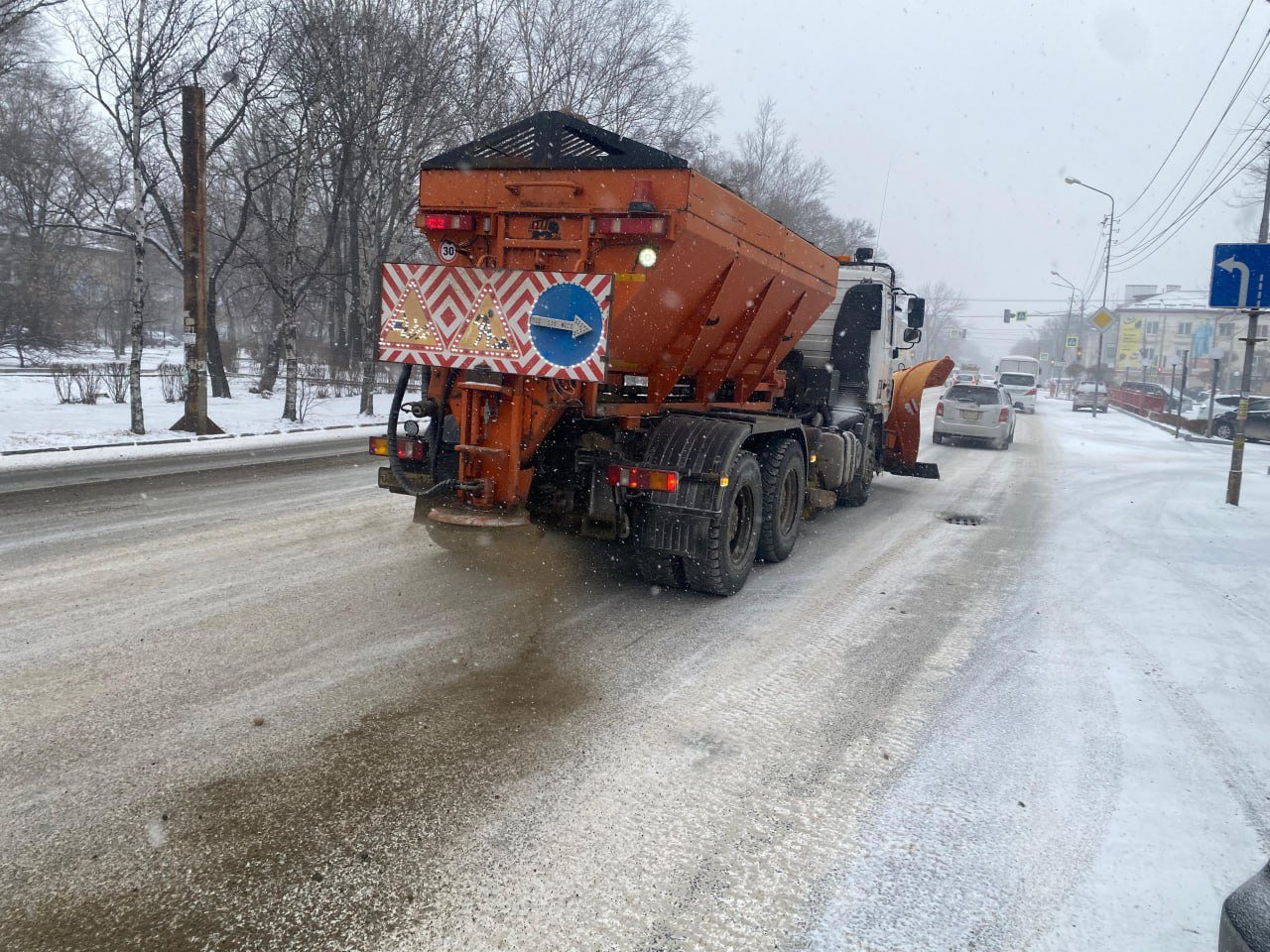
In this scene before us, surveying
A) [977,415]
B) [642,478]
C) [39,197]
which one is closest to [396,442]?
[642,478]

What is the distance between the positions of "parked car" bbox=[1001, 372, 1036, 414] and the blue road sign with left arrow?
25.1 meters

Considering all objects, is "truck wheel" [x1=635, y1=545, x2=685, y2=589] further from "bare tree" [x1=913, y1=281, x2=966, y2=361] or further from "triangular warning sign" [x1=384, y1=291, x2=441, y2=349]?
"bare tree" [x1=913, y1=281, x2=966, y2=361]

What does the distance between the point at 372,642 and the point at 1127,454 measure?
1862 cm

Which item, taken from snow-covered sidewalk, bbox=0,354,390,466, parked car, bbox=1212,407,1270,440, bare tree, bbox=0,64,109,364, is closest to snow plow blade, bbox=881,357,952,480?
snow-covered sidewalk, bbox=0,354,390,466

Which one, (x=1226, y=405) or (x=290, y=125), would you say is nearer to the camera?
(x=290, y=125)

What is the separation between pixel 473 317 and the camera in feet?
18.3

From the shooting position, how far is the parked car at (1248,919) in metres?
1.93

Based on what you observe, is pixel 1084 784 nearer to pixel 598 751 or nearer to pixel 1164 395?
pixel 598 751

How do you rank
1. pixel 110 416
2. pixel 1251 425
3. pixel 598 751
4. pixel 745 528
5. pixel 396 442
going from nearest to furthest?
pixel 598 751
pixel 396 442
pixel 745 528
pixel 110 416
pixel 1251 425

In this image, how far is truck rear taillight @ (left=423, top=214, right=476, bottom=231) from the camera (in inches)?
231

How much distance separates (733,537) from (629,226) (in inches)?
97.6

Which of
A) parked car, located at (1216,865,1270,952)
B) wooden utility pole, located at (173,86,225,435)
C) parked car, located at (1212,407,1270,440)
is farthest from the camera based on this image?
parked car, located at (1212,407,1270,440)

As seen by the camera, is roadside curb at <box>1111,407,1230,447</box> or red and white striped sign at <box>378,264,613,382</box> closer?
red and white striped sign at <box>378,264,613,382</box>

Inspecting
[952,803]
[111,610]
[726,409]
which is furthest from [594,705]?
[726,409]
